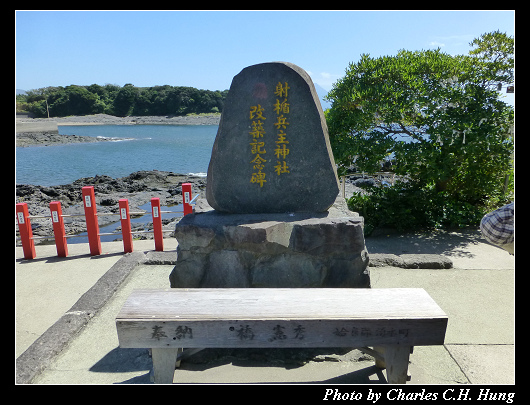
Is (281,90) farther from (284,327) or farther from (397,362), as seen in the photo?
(397,362)

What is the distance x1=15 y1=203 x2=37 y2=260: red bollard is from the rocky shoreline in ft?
10.8

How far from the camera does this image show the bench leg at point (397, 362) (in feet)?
7.39

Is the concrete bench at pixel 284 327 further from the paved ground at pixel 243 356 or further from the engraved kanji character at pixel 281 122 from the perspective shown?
the engraved kanji character at pixel 281 122

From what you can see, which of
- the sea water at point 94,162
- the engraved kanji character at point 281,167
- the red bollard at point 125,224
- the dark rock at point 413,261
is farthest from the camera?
the sea water at point 94,162

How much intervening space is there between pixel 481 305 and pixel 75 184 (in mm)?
16044

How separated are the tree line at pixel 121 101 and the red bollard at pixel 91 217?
2179 inches

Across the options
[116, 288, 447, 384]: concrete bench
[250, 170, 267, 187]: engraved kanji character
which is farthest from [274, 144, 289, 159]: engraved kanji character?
[116, 288, 447, 384]: concrete bench

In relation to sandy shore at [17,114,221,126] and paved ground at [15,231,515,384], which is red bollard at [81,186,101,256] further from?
sandy shore at [17,114,221,126]

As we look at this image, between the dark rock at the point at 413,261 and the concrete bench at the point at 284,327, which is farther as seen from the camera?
the dark rock at the point at 413,261

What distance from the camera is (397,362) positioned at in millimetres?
2283

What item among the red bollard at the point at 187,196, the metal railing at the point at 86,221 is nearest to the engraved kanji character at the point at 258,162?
the metal railing at the point at 86,221

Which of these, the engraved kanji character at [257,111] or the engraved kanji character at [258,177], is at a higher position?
the engraved kanji character at [257,111]

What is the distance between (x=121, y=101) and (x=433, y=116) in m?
65.4

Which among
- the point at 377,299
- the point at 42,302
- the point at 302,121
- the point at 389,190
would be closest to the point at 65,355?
the point at 42,302
